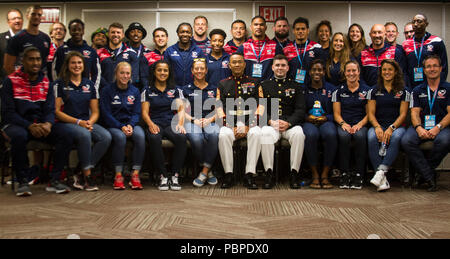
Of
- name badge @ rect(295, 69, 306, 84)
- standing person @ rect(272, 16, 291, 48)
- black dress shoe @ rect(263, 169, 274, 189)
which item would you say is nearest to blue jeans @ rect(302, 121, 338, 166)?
black dress shoe @ rect(263, 169, 274, 189)

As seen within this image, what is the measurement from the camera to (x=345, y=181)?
3314mm

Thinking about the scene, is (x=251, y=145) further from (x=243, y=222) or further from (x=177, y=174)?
(x=243, y=222)

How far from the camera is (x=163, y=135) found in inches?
135

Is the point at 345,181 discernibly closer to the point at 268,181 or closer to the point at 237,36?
the point at 268,181

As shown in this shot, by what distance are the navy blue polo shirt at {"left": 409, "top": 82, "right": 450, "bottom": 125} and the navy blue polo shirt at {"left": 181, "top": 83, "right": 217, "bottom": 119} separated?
1.96 m

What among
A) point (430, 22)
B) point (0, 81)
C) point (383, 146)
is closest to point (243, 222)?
point (383, 146)

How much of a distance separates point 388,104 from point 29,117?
11.0 feet

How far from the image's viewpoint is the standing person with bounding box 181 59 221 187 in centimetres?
339

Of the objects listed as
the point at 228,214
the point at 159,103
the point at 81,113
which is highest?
the point at 159,103

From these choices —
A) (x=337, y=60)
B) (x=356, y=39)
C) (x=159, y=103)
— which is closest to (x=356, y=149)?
(x=337, y=60)

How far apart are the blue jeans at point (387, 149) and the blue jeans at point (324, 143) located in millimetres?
329

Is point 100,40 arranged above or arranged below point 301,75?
above

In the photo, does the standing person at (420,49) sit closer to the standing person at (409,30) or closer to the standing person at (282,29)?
the standing person at (409,30)
